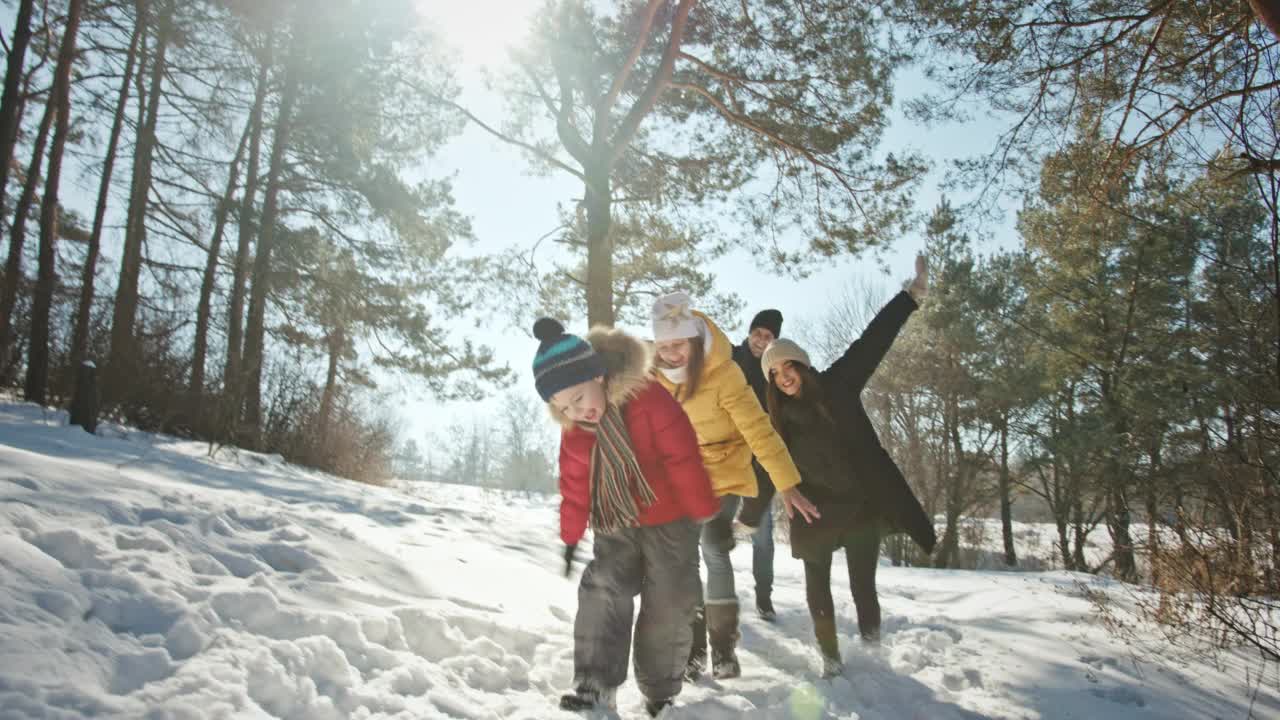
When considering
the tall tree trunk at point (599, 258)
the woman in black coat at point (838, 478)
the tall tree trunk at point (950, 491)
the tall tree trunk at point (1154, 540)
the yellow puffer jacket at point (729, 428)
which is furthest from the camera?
the tall tree trunk at point (950, 491)

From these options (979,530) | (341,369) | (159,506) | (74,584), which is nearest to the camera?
(74,584)

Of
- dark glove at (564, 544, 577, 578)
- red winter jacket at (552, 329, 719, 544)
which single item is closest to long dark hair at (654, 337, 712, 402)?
red winter jacket at (552, 329, 719, 544)

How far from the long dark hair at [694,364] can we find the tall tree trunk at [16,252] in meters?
8.53

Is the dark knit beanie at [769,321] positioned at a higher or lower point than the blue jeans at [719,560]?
higher

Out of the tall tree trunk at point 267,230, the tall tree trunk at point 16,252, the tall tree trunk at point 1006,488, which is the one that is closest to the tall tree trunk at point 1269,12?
the tall tree trunk at point 16,252

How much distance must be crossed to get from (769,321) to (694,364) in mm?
1322

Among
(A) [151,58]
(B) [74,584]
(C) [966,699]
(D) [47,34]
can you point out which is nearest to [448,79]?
(A) [151,58]

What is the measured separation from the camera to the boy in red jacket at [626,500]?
2219mm

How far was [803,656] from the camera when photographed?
303 cm

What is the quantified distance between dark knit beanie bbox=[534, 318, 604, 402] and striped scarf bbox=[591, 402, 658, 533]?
0.54 ft

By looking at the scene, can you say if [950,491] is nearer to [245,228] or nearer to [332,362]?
[332,362]

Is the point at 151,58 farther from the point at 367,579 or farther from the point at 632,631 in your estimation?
the point at 632,631

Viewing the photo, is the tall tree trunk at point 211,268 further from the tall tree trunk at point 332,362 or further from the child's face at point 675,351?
the child's face at point 675,351

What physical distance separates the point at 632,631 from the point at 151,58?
33.9 feet
